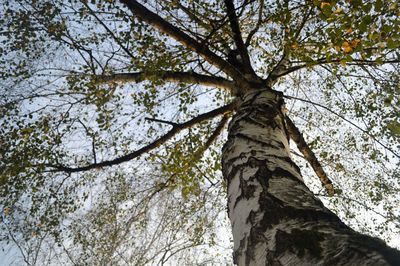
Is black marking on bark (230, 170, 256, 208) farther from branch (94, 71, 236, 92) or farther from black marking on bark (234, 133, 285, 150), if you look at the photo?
branch (94, 71, 236, 92)

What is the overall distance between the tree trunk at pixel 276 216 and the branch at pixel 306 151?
211 cm

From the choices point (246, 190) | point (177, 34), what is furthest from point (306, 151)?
point (246, 190)

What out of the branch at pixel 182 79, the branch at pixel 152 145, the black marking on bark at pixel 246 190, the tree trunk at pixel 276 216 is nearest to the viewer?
the tree trunk at pixel 276 216

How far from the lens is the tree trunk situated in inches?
39.2

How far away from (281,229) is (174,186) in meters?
4.11

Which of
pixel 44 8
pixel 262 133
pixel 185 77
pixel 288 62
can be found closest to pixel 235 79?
Answer: pixel 185 77

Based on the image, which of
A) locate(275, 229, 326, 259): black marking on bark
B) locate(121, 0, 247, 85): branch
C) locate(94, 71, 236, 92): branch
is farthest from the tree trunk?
locate(94, 71, 236, 92): branch

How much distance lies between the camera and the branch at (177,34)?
3816 mm

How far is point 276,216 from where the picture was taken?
1403 mm

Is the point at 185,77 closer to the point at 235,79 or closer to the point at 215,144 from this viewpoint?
the point at 235,79

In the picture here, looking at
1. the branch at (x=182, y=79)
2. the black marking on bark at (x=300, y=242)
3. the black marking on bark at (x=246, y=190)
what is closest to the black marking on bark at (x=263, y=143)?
the black marking on bark at (x=246, y=190)

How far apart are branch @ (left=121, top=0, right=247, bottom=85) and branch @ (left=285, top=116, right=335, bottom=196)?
1147 millimetres

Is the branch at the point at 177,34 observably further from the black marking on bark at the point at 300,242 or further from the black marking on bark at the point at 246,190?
the black marking on bark at the point at 300,242

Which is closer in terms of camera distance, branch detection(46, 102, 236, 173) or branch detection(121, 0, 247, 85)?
branch detection(121, 0, 247, 85)
